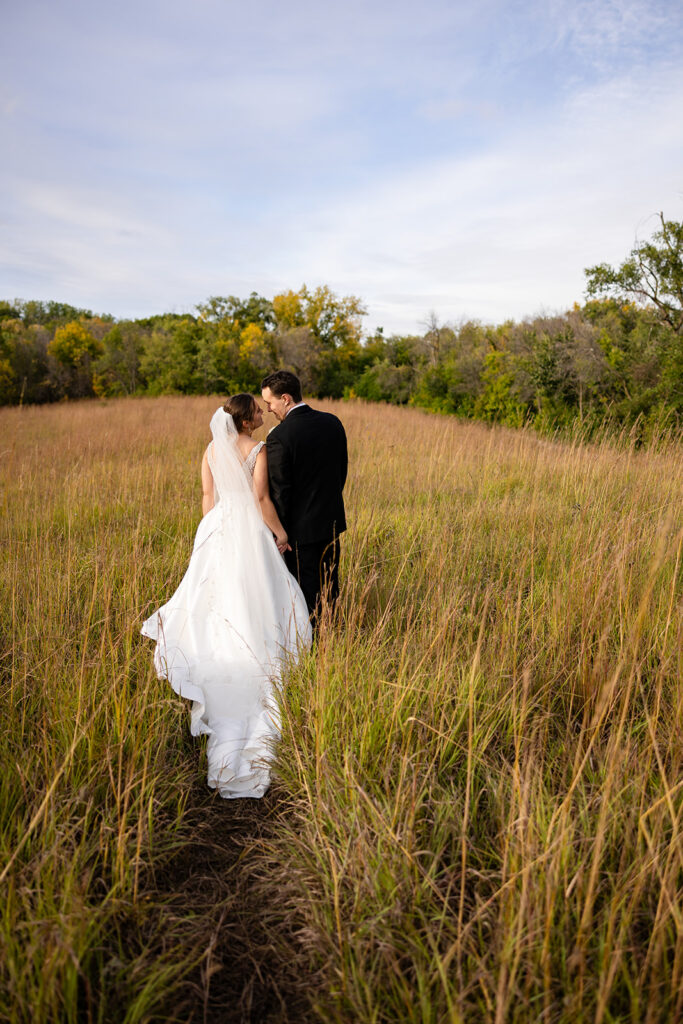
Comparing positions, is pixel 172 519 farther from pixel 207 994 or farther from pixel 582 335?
pixel 582 335

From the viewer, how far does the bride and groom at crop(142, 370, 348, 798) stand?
305 cm

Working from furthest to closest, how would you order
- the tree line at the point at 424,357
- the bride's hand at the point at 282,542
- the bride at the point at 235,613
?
the tree line at the point at 424,357 → the bride's hand at the point at 282,542 → the bride at the point at 235,613

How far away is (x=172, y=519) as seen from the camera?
5.92m

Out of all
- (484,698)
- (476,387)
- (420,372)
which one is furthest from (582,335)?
(484,698)

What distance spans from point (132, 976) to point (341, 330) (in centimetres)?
4377

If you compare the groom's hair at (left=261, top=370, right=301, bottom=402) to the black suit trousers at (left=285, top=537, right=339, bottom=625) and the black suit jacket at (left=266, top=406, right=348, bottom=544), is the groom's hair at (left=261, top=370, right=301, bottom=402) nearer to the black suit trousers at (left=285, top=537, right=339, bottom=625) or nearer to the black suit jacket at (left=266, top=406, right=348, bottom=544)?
the black suit jacket at (left=266, top=406, right=348, bottom=544)

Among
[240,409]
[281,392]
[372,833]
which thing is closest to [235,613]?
[240,409]

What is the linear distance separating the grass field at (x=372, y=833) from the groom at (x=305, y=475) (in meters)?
0.60

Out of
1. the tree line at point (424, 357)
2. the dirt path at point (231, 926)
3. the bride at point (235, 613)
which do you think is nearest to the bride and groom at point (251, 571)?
the bride at point (235, 613)

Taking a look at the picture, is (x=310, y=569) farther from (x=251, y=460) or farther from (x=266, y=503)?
(x=251, y=460)

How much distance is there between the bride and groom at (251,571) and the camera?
3055mm

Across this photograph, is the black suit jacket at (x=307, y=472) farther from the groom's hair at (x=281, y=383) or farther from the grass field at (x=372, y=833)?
the grass field at (x=372, y=833)

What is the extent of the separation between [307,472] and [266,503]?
36 cm

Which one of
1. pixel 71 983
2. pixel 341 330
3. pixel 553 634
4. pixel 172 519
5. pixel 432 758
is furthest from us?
pixel 341 330
